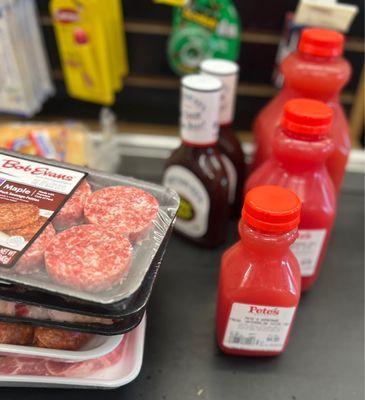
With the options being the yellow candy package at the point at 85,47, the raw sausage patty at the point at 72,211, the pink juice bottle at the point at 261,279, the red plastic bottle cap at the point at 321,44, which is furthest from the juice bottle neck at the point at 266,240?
the yellow candy package at the point at 85,47

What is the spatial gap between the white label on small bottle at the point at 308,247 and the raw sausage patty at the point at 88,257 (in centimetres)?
26

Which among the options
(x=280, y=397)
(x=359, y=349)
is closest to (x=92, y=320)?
(x=280, y=397)

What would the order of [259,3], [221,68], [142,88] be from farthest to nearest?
[142,88]
[259,3]
[221,68]

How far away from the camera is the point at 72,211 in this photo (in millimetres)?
563

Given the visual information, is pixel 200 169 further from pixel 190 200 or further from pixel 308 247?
pixel 308 247

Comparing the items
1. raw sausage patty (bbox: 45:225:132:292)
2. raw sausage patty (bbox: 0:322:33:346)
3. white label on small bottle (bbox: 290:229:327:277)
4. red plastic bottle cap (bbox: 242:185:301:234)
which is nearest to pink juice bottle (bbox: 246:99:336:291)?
white label on small bottle (bbox: 290:229:327:277)

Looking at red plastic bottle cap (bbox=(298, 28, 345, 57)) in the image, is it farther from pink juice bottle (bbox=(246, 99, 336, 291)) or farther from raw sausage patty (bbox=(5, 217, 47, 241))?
raw sausage patty (bbox=(5, 217, 47, 241))

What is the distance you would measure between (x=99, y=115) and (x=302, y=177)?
617mm

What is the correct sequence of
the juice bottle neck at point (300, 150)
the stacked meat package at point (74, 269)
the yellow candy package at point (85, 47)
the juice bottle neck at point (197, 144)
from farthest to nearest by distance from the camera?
the yellow candy package at point (85, 47) < the juice bottle neck at point (197, 144) < the juice bottle neck at point (300, 150) < the stacked meat package at point (74, 269)

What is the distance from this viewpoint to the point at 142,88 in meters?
1.04

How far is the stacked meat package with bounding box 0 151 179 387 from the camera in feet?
1.58

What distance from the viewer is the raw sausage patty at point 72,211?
0.55 m

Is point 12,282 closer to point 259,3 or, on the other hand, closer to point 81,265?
point 81,265

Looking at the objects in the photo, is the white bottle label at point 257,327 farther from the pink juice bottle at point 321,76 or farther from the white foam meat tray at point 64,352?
the pink juice bottle at point 321,76
